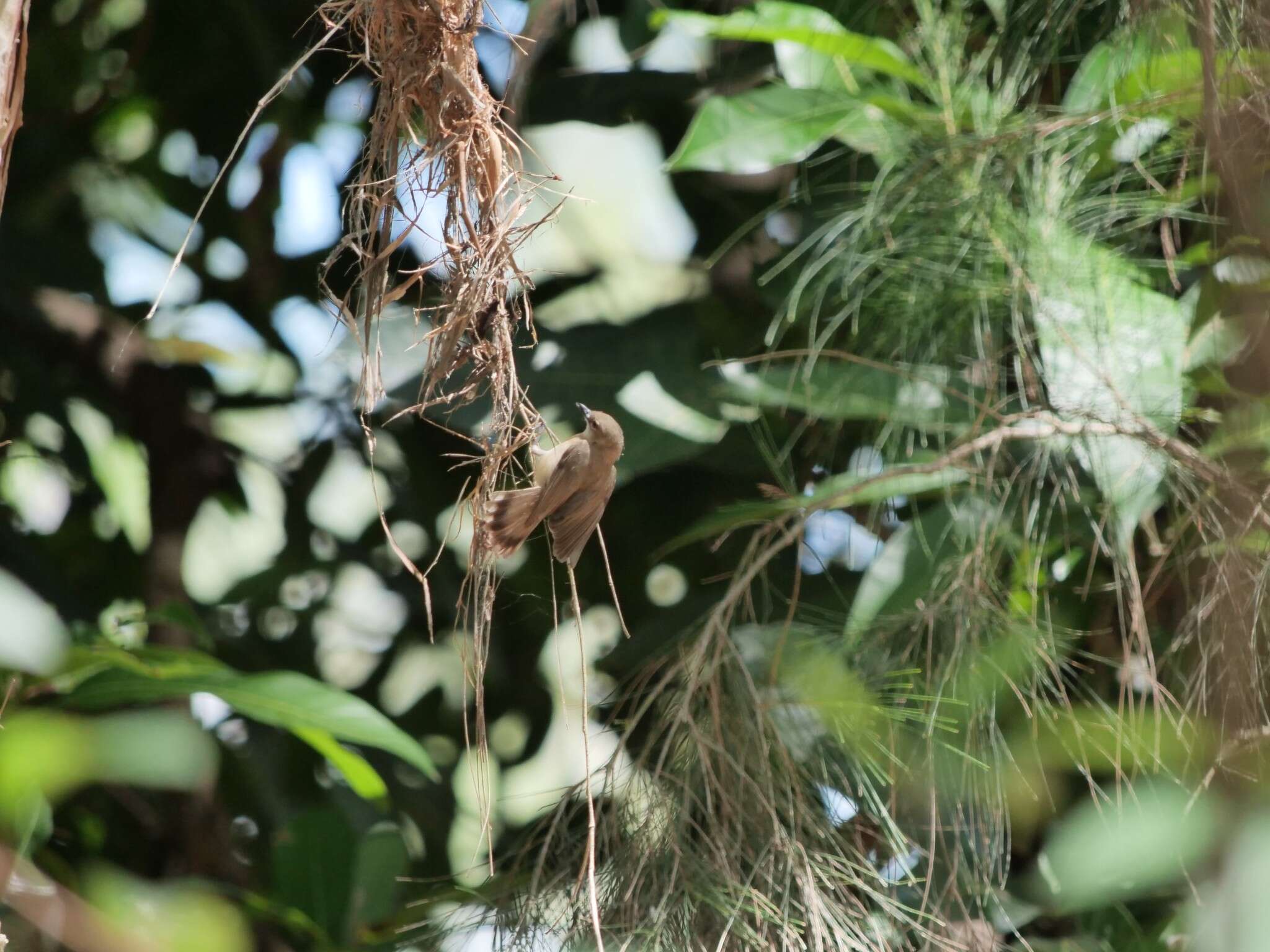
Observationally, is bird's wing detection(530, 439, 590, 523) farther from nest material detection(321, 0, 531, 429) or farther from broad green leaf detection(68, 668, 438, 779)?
broad green leaf detection(68, 668, 438, 779)

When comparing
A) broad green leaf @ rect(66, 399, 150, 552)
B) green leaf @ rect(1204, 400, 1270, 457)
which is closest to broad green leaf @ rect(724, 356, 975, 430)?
green leaf @ rect(1204, 400, 1270, 457)

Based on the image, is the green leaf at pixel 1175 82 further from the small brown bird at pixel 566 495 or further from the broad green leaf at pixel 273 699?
the broad green leaf at pixel 273 699

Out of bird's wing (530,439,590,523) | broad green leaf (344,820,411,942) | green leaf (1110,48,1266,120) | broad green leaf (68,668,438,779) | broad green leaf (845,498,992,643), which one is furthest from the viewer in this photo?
broad green leaf (344,820,411,942)

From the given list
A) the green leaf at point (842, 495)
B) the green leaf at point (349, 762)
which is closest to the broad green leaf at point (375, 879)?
the green leaf at point (349, 762)

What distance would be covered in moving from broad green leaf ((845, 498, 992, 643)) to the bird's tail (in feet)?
1.94

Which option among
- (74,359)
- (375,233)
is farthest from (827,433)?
(74,359)

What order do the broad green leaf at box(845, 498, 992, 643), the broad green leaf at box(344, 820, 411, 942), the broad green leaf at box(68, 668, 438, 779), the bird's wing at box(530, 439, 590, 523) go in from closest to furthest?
the bird's wing at box(530, 439, 590, 523) → the broad green leaf at box(68, 668, 438, 779) → the broad green leaf at box(845, 498, 992, 643) → the broad green leaf at box(344, 820, 411, 942)

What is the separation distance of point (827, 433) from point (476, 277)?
2.65ft

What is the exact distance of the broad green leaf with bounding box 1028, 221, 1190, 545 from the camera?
1086mm

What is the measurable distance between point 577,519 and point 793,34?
→ 695 millimetres

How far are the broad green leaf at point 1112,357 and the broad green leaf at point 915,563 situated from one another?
0.13 m

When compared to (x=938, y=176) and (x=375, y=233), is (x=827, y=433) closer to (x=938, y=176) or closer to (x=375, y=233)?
(x=938, y=176)

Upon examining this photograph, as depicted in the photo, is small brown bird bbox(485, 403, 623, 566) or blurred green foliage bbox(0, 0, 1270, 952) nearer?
small brown bird bbox(485, 403, 623, 566)

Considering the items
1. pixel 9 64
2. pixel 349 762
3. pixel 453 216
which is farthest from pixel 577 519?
pixel 349 762
